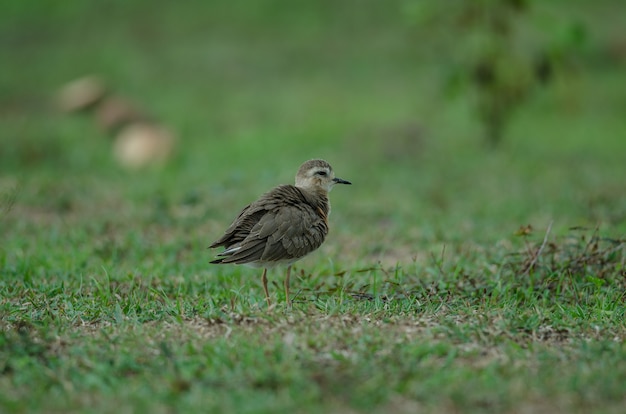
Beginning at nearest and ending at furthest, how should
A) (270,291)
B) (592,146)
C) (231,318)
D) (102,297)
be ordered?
(231,318) < (102,297) < (270,291) < (592,146)

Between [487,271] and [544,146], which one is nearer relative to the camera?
[487,271]

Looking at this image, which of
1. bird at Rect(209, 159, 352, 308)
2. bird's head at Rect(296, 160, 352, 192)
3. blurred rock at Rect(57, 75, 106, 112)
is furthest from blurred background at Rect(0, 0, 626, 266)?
bird at Rect(209, 159, 352, 308)

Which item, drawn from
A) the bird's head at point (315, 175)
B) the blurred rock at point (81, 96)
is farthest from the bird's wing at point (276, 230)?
the blurred rock at point (81, 96)

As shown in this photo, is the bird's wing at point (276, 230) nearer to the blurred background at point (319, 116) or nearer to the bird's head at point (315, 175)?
the bird's head at point (315, 175)

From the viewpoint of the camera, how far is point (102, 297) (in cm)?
564

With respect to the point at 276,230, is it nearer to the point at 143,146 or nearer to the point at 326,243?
the point at 326,243

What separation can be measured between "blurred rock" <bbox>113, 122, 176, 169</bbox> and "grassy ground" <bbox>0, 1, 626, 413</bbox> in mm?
367

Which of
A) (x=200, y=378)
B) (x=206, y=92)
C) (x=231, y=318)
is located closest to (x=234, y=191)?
(x=231, y=318)

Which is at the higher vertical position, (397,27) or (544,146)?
(397,27)

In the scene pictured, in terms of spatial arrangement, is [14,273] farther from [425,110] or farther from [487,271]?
[425,110]

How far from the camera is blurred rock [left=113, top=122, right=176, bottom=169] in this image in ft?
40.6

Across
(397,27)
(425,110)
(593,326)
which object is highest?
(397,27)

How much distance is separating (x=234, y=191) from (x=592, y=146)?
618cm

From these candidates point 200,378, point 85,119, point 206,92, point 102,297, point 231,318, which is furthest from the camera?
point 206,92
